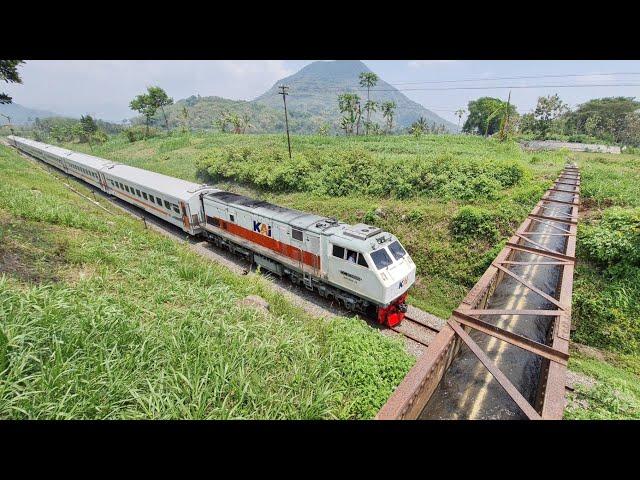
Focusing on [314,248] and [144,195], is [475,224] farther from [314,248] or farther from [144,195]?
[144,195]

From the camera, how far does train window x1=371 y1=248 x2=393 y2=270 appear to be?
1201 cm

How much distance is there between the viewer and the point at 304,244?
14.2 meters

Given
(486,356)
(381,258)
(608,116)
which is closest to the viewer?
(486,356)

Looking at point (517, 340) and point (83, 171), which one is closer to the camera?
point (517, 340)

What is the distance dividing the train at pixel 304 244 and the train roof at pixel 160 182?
3.5 inches

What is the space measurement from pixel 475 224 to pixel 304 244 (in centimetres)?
990

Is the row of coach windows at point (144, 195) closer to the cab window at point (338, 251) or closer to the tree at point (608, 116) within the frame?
the cab window at point (338, 251)

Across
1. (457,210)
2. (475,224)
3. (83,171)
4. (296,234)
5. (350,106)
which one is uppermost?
(350,106)

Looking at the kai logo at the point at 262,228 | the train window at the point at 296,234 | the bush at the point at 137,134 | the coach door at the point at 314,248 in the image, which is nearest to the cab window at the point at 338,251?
the coach door at the point at 314,248

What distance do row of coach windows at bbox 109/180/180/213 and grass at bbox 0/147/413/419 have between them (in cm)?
1118

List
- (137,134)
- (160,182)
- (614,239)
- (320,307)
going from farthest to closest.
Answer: (137,134) → (160,182) → (320,307) → (614,239)

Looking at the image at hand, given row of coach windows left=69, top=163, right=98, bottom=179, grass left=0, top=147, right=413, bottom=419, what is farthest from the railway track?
row of coach windows left=69, top=163, right=98, bottom=179

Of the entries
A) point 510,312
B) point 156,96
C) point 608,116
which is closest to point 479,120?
point 608,116
